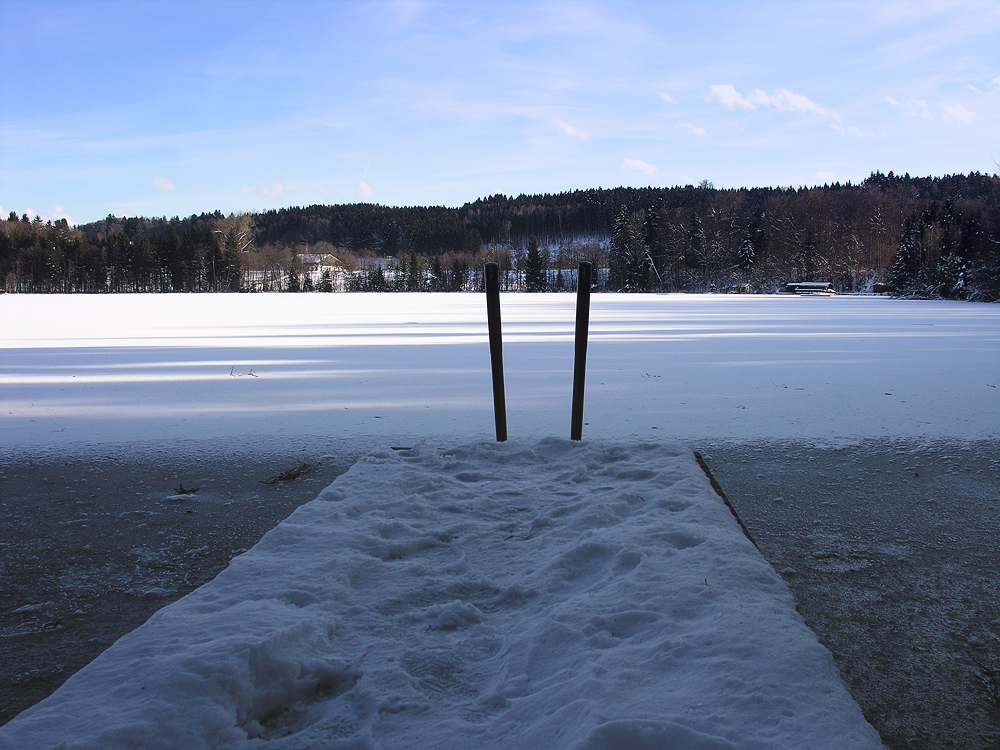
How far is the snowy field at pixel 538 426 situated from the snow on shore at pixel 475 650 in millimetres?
16

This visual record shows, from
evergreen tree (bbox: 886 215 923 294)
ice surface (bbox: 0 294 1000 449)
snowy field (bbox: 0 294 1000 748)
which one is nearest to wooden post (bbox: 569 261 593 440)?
snowy field (bbox: 0 294 1000 748)

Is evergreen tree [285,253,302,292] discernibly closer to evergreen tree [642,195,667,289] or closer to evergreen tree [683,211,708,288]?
evergreen tree [642,195,667,289]

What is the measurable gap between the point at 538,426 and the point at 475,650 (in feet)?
10.6

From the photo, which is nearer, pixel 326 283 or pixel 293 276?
pixel 293 276

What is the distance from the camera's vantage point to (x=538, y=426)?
507 centimetres

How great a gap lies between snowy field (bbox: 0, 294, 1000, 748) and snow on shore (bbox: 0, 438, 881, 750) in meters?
0.02

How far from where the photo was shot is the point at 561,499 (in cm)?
319

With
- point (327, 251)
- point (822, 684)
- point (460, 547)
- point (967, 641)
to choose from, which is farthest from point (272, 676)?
point (327, 251)

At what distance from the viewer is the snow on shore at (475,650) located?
1499 millimetres

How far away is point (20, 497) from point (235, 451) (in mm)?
1244

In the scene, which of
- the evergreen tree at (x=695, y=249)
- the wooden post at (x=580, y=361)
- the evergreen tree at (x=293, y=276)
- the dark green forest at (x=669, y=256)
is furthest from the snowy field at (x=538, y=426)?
the evergreen tree at (x=293, y=276)

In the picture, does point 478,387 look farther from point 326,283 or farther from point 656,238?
point 326,283

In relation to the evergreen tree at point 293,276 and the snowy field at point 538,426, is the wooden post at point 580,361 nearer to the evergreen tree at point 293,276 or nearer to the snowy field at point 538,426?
the snowy field at point 538,426

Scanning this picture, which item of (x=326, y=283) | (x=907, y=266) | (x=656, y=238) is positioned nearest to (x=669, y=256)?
(x=656, y=238)
